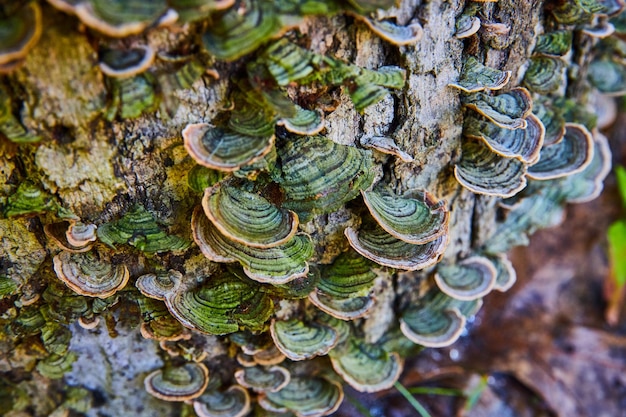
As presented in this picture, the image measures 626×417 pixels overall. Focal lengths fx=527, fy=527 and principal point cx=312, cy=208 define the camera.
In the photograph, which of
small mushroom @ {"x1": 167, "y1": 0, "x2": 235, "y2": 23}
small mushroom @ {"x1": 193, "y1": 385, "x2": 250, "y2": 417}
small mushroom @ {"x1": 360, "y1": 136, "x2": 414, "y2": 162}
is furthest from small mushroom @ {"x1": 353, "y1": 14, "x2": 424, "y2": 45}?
small mushroom @ {"x1": 193, "y1": 385, "x2": 250, "y2": 417}

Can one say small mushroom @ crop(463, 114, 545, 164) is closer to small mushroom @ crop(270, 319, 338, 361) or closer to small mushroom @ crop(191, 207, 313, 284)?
small mushroom @ crop(191, 207, 313, 284)

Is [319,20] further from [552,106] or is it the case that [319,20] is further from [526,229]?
[526,229]

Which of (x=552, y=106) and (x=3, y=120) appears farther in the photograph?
(x=552, y=106)

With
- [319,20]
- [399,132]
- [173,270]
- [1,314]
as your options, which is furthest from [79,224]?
[399,132]

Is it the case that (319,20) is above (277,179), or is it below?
above

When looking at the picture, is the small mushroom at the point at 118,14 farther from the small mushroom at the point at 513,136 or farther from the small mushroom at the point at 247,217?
the small mushroom at the point at 513,136

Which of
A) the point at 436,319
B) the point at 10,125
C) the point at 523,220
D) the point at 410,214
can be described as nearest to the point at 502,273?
the point at 523,220
